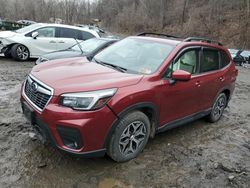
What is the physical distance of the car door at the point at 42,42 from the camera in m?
10.1

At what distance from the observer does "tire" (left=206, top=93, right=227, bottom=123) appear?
5223 millimetres

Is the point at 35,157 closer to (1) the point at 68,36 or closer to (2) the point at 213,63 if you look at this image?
(2) the point at 213,63

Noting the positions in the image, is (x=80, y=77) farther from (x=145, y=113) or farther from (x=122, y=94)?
(x=145, y=113)

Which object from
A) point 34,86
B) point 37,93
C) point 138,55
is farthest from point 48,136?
point 138,55

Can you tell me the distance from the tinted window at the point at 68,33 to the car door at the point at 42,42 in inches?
11.4

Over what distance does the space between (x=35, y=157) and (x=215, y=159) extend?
102 inches

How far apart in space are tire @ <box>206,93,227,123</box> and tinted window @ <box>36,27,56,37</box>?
755 centimetres

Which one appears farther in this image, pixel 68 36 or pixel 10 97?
pixel 68 36

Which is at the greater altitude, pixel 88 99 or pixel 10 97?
pixel 88 99

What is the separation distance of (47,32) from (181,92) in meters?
8.04

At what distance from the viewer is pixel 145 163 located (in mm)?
3631

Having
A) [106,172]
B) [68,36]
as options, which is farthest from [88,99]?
[68,36]

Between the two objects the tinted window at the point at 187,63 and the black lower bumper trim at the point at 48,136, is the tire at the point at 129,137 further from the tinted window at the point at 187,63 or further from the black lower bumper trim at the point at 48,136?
the tinted window at the point at 187,63

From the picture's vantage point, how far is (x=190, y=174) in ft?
11.5
